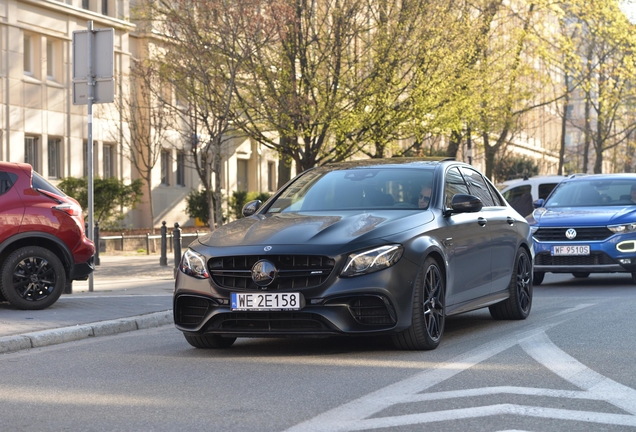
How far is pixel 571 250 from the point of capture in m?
16.0

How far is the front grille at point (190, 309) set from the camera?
848cm

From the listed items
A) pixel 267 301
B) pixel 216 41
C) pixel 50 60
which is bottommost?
pixel 267 301

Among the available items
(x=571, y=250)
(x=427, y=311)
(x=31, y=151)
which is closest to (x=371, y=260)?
(x=427, y=311)

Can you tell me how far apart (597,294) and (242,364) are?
7.79 m

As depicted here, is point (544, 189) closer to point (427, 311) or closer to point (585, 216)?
point (585, 216)

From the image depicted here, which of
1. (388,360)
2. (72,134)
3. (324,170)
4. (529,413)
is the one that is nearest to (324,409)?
(529,413)

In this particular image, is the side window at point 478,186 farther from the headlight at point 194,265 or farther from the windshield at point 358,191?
the headlight at point 194,265

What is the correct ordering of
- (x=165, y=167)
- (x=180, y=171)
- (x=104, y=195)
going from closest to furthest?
(x=104, y=195), (x=165, y=167), (x=180, y=171)

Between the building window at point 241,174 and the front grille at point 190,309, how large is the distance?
1470 inches

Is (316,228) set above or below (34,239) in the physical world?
above

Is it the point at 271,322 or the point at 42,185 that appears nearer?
the point at 271,322

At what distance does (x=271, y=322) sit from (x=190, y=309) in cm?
75

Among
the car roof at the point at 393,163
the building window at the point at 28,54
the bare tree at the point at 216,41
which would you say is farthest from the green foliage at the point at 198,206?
the car roof at the point at 393,163

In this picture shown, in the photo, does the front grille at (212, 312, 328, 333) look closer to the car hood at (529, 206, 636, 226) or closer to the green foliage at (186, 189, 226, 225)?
the car hood at (529, 206, 636, 226)
